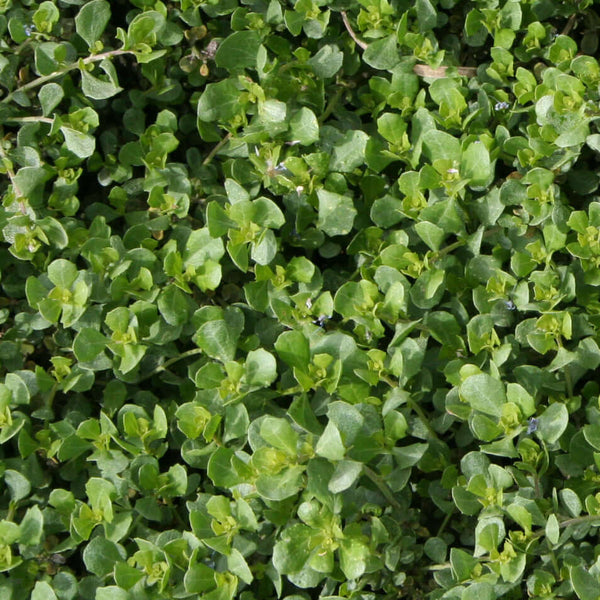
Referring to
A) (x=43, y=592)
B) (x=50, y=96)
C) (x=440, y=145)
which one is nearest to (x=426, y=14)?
(x=440, y=145)

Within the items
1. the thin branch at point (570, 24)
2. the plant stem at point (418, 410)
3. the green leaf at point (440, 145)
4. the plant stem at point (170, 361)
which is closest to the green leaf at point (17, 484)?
the plant stem at point (170, 361)

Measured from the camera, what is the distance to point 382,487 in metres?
1.80

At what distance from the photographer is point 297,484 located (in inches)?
67.1

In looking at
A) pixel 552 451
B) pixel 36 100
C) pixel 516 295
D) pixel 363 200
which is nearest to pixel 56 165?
pixel 36 100

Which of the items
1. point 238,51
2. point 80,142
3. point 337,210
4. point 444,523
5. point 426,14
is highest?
point 426,14

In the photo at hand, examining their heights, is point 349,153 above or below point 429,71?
below

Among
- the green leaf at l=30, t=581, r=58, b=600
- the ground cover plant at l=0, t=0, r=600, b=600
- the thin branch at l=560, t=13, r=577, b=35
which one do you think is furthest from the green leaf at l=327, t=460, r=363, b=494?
the thin branch at l=560, t=13, r=577, b=35

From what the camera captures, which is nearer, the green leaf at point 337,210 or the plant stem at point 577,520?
the plant stem at point 577,520

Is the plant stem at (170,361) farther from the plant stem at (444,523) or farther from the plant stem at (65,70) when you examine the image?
the plant stem at (65,70)

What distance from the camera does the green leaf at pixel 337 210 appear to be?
2.04 meters

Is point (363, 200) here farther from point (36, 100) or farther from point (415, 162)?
point (36, 100)

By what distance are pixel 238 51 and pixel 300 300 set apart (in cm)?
61

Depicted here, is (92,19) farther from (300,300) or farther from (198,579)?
(198,579)

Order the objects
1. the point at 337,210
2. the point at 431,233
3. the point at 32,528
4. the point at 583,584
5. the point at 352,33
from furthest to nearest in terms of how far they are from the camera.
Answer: the point at 352,33 < the point at 337,210 < the point at 431,233 < the point at 32,528 < the point at 583,584
